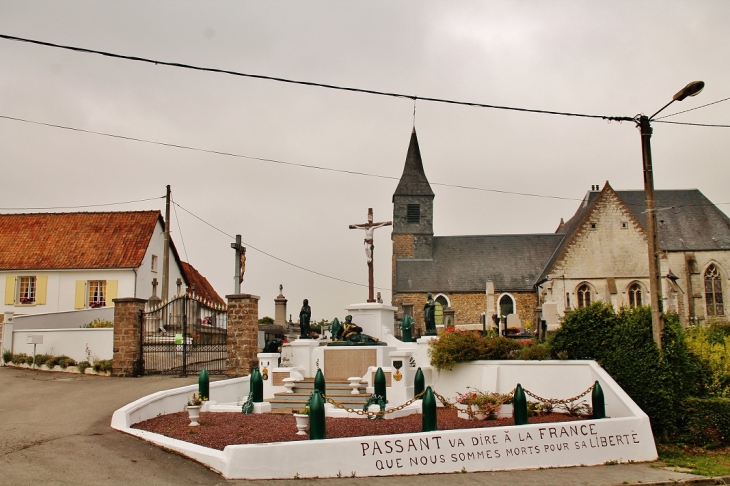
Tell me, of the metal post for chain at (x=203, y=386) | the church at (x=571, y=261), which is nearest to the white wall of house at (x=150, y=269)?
the church at (x=571, y=261)

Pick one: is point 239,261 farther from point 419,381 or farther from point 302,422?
point 302,422

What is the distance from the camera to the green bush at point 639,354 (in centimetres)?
1235

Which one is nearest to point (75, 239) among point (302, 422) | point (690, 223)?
point (302, 422)

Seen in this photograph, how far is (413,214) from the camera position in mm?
52344

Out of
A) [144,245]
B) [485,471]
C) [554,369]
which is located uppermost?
[144,245]

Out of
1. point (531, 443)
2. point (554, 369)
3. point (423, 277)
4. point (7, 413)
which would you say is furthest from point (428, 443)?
point (423, 277)

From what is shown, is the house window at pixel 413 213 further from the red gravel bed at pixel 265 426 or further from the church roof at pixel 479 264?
the red gravel bed at pixel 265 426

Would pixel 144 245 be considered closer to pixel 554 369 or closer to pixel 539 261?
pixel 554 369

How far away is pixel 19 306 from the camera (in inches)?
1200

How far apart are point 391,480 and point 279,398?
21.3ft

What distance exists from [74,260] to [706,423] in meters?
27.3

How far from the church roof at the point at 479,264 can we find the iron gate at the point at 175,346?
27931mm

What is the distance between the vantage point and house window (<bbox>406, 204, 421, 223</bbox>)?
171 feet

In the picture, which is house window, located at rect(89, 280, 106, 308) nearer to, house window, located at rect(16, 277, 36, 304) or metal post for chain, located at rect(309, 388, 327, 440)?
house window, located at rect(16, 277, 36, 304)
